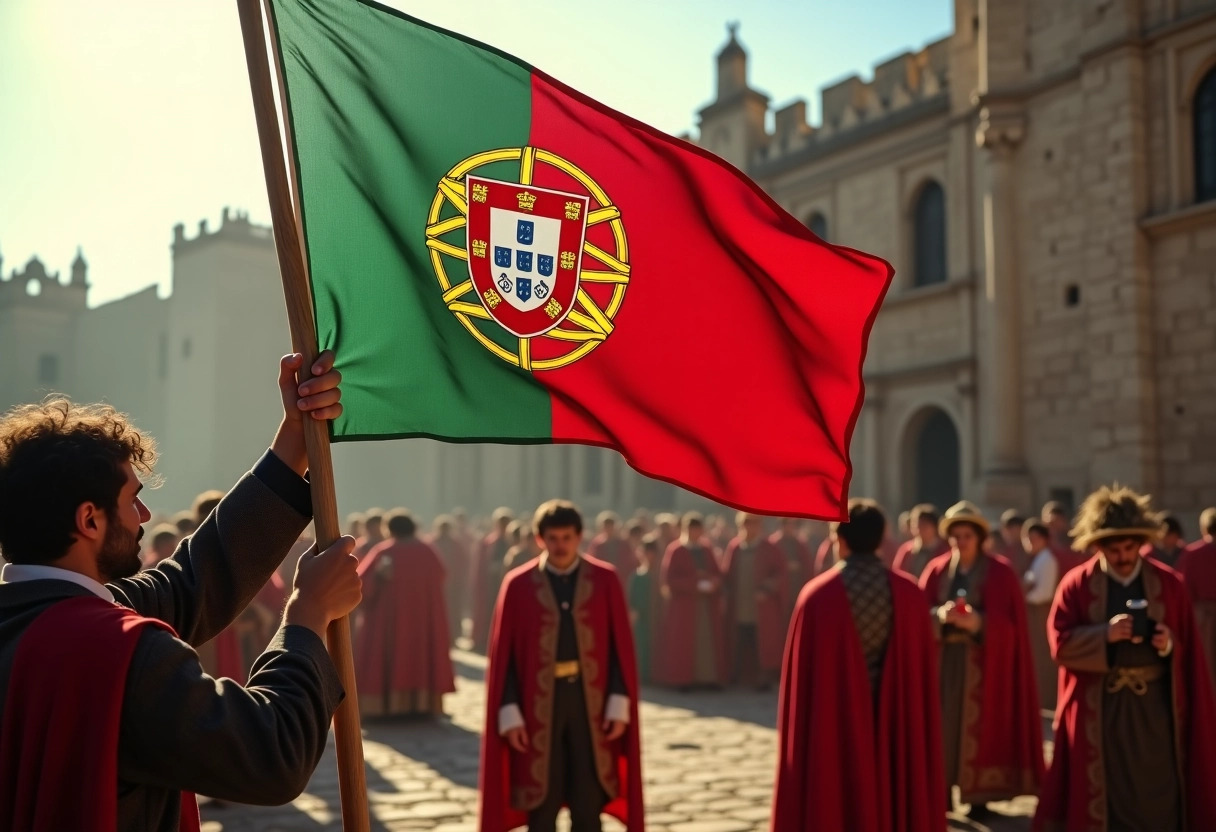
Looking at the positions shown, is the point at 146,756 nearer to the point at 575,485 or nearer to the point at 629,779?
the point at 629,779

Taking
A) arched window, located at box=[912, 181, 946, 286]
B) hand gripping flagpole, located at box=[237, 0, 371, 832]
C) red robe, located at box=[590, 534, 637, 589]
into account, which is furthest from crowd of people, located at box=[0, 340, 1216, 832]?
arched window, located at box=[912, 181, 946, 286]

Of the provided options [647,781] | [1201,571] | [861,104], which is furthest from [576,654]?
[861,104]

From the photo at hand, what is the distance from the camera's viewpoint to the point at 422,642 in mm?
11578

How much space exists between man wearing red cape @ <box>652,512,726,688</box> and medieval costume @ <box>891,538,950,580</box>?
2973 millimetres

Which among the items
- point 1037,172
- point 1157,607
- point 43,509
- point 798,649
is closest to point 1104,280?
point 1037,172

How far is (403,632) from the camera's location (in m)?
11.7

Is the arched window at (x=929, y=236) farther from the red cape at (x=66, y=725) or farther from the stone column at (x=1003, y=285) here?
the red cape at (x=66, y=725)

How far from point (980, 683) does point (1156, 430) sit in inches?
453

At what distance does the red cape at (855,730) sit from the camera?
5.00 metres

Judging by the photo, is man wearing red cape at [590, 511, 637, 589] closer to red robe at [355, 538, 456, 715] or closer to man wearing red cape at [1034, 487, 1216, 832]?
red robe at [355, 538, 456, 715]

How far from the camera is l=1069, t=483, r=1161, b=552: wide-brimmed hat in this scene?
19.3 ft

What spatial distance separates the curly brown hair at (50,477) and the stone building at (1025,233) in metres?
17.6

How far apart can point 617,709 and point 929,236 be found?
1888 centimetres

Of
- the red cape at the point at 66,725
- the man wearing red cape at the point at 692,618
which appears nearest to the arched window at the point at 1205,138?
the man wearing red cape at the point at 692,618
